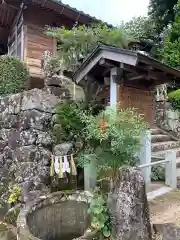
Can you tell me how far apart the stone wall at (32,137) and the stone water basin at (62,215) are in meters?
1.24

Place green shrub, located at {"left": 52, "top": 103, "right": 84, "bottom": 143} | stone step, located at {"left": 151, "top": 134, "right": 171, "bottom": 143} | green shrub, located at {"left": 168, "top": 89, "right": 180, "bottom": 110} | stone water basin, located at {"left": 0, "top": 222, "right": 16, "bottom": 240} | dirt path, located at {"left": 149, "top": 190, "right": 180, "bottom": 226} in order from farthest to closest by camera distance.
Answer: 1. green shrub, located at {"left": 168, "top": 89, "right": 180, "bottom": 110}
2. stone step, located at {"left": 151, "top": 134, "right": 171, "bottom": 143}
3. green shrub, located at {"left": 52, "top": 103, "right": 84, "bottom": 143}
4. stone water basin, located at {"left": 0, "top": 222, "right": 16, "bottom": 240}
5. dirt path, located at {"left": 149, "top": 190, "right": 180, "bottom": 226}

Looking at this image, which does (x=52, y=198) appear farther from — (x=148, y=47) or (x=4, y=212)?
(x=148, y=47)

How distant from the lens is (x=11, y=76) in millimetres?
7582

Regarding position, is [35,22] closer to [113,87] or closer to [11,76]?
[11,76]

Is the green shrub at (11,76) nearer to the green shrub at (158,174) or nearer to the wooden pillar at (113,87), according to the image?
the wooden pillar at (113,87)

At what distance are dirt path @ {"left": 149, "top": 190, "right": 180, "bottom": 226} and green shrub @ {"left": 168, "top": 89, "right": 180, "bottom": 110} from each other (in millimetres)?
4874

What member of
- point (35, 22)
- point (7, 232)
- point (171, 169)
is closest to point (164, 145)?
point (171, 169)

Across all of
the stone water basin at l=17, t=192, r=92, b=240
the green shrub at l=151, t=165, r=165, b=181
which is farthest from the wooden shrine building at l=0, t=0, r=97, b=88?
the stone water basin at l=17, t=192, r=92, b=240

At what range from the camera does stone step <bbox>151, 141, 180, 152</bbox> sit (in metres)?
6.80

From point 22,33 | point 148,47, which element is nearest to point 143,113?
point 22,33

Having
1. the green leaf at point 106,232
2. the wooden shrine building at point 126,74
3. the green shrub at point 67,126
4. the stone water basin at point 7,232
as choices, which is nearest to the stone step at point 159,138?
the wooden shrine building at point 126,74

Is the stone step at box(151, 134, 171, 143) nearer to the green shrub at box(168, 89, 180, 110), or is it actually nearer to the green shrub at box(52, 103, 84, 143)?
the green shrub at box(168, 89, 180, 110)

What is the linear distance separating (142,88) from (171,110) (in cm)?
367

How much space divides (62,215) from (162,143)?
3902 millimetres
